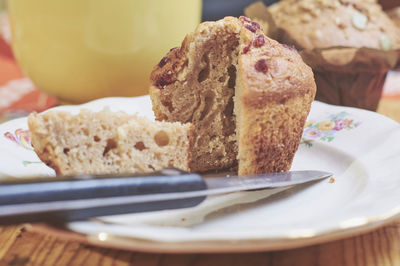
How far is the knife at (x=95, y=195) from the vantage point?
1.06 m

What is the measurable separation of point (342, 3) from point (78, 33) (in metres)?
1.63

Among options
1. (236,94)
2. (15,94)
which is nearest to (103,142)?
(236,94)

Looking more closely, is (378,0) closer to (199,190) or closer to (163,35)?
(163,35)

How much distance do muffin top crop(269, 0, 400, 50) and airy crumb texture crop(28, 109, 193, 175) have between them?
1386mm

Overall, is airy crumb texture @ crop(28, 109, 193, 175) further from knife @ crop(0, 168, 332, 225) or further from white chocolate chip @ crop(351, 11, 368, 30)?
white chocolate chip @ crop(351, 11, 368, 30)

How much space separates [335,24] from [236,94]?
4.06ft

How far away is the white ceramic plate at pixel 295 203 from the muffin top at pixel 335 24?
18.7 inches

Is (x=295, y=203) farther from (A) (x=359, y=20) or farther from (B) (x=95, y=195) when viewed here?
(A) (x=359, y=20)

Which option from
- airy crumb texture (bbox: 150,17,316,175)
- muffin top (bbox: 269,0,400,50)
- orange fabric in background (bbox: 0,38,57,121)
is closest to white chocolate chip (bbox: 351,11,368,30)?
muffin top (bbox: 269,0,400,50)

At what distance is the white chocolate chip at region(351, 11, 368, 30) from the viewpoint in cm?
280

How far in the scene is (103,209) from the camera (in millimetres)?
1172

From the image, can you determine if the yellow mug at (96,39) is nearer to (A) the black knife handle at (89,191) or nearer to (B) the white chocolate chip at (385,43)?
(B) the white chocolate chip at (385,43)

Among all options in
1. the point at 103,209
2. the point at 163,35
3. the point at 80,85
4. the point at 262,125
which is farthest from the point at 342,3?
the point at 103,209

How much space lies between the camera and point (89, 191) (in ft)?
3.70
